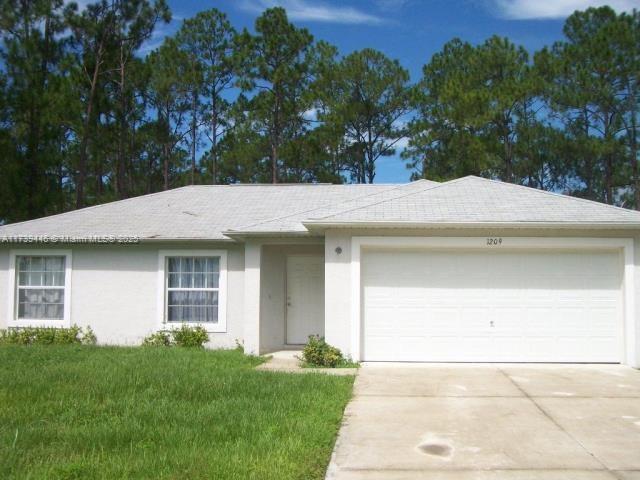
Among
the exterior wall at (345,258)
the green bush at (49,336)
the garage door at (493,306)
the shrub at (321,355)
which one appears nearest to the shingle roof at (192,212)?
the green bush at (49,336)

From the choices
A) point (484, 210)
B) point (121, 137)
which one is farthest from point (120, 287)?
point (121, 137)

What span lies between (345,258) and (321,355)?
1.89 meters

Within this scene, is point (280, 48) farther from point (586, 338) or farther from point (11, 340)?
point (586, 338)

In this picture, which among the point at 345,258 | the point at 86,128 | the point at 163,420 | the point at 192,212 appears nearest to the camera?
the point at 163,420

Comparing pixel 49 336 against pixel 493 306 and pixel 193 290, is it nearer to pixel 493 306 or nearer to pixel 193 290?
pixel 193 290

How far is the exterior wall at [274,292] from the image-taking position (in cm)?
1365

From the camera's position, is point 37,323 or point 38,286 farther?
point 38,286

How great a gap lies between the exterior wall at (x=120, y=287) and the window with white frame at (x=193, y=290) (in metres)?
0.29

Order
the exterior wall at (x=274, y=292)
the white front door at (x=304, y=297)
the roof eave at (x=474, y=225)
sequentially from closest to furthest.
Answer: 1. the roof eave at (x=474, y=225)
2. the exterior wall at (x=274, y=292)
3. the white front door at (x=304, y=297)

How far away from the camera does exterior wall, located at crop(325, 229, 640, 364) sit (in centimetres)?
1203

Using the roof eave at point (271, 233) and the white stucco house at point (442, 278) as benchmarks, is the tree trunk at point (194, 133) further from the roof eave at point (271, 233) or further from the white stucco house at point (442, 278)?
the roof eave at point (271, 233)

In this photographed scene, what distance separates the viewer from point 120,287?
48.2 ft

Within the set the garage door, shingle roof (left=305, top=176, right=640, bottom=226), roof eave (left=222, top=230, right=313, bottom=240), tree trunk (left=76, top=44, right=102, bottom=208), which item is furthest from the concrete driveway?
tree trunk (left=76, top=44, right=102, bottom=208)

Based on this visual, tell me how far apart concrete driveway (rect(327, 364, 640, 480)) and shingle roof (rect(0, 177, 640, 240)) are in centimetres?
284
